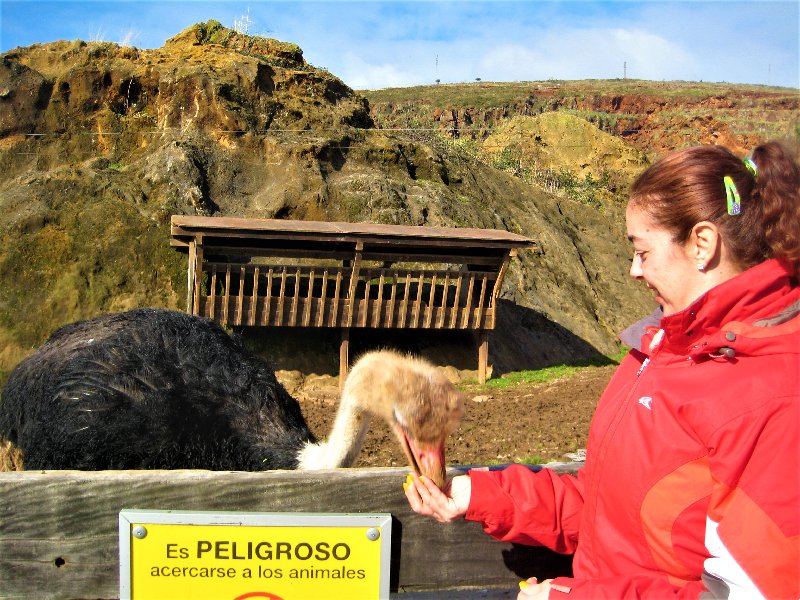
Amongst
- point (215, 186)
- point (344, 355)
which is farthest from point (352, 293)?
point (215, 186)

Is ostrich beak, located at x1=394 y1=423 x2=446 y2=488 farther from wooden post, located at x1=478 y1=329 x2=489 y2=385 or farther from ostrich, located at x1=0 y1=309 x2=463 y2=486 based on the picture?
wooden post, located at x1=478 y1=329 x2=489 y2=385

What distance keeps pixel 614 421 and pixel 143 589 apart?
3.75 ft

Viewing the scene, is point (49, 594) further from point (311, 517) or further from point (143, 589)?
point (311, 517)

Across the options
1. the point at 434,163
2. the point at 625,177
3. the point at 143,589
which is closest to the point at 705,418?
the point at 143,589

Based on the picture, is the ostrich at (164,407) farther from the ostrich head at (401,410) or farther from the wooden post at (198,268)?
the wooden post at (198,268)

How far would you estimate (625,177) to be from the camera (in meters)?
28.6

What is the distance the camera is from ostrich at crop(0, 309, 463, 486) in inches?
118

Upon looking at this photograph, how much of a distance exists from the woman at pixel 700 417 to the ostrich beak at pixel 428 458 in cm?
6

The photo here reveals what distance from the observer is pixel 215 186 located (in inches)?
511

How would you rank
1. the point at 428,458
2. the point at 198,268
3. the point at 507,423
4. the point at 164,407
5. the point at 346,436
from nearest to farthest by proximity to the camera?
1. the point at 428,458
2. the point at 346,436
3. the point at 164,407
4. the point at 507,423
5. the point at 198,268

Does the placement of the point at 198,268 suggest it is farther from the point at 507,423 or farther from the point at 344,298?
the point at 507,423

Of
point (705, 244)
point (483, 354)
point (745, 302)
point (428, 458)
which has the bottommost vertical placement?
point (483, 354)

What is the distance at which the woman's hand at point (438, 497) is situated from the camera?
1825 mm

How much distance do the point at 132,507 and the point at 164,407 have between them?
164cm
